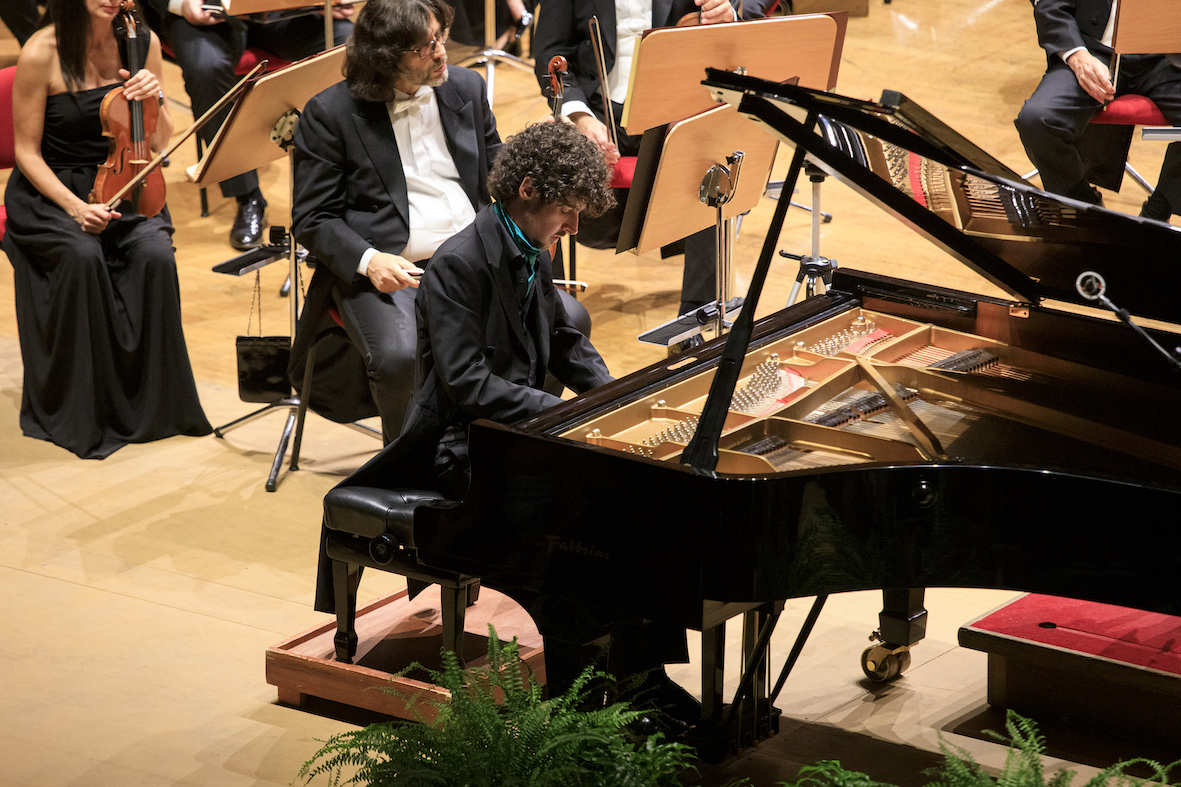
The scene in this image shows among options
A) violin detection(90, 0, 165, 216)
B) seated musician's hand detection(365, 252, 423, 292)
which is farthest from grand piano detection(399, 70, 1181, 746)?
violin detection(90, 0, 165, 216)

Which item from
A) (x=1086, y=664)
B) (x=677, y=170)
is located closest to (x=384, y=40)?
(x=677, y=170)

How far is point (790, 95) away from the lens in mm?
2338

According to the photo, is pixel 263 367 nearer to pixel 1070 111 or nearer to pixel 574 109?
pixel 574 109

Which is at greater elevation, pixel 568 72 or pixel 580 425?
pixel 568 72

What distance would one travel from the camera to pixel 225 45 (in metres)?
6.14

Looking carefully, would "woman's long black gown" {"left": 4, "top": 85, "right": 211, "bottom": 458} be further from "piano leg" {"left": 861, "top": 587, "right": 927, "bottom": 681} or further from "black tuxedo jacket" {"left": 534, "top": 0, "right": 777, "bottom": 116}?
"piano leg" {"left": 861, "top": 587, "right": 927, "bottom": 681}

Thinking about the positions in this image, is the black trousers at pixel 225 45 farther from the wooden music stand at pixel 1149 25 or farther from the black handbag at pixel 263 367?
the wooden music stand at pixel 1149 25

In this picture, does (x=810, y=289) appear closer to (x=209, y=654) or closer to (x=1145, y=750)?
(x=1145, y=750)

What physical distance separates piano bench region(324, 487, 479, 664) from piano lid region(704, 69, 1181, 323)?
1082 mm

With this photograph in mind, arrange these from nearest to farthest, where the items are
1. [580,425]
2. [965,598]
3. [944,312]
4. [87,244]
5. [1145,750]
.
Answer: [580,425] < [1145,750] < [944,312] < [965,598] < [87,244]

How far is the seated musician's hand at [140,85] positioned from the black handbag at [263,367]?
2.96 feet

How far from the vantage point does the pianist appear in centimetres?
283

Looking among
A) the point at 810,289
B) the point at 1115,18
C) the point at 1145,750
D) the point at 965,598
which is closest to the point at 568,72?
the point at 810,289

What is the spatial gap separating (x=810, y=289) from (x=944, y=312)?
0.64 m
